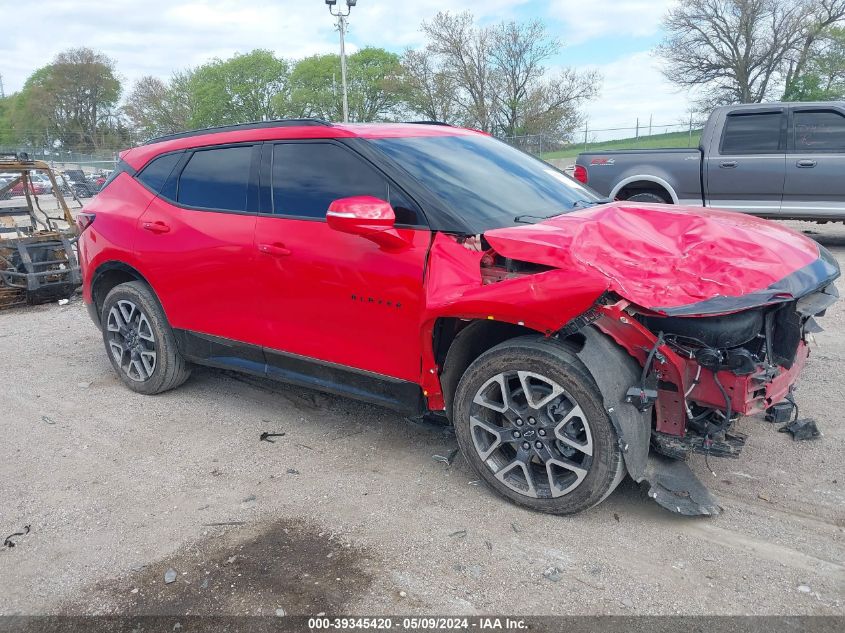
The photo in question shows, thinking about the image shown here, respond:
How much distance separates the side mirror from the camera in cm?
307

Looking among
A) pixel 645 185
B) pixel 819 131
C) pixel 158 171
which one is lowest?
pixel 645 185

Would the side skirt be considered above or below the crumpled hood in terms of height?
below

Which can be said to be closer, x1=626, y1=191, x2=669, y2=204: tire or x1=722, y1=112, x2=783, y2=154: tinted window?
x1=722, y1=112, x2=783, y2=154: tinted window

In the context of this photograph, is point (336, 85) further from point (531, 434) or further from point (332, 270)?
point (531, 434)

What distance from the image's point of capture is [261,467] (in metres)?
3.72

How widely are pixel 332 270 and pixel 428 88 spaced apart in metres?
44.8

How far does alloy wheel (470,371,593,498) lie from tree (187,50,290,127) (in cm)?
7152

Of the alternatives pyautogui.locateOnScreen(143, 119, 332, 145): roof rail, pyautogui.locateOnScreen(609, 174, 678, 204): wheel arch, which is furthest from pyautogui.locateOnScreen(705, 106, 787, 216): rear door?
pyautogui.locateOnScreen(143, 119, 332, 145): roof rail

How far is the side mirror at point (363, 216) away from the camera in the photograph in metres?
3.07

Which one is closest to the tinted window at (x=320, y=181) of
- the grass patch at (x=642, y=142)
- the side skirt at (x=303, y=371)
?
the side skirt at (x=303, y=371)

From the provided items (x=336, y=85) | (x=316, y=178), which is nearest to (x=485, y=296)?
(x=316, y=178)

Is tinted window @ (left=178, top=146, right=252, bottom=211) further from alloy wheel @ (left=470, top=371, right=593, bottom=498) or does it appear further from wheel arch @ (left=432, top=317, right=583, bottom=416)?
alloy wheel @ (left=470, top=371, right=593, bottom=498)

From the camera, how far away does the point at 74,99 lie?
71125 mm

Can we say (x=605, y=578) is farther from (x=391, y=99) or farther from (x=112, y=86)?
(x=112, y=86)
